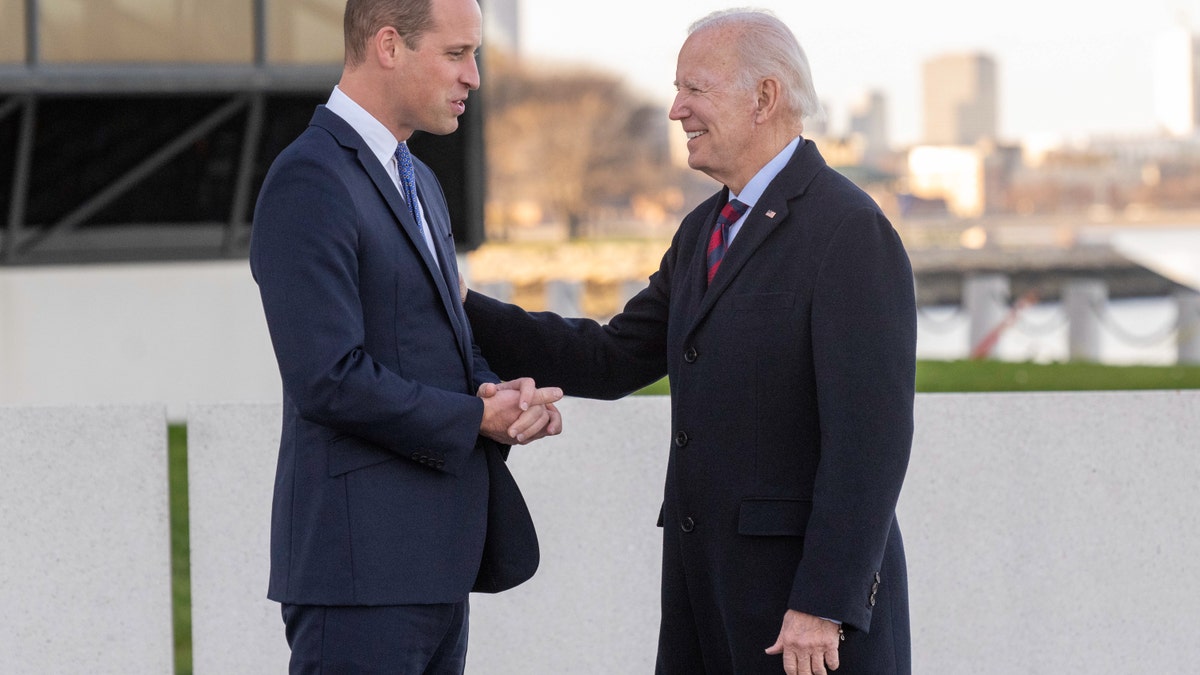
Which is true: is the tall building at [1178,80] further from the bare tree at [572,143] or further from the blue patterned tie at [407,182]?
the blue patterned tie at [407,182]

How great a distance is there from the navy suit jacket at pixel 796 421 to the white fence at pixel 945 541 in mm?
1228

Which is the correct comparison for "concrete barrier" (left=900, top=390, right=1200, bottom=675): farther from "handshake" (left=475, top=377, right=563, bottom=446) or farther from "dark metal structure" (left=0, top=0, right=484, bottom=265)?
"dark metal structure" (left=0, top=0, right=484, bottom=265)

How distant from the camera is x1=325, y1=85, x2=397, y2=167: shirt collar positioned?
2.54 metres

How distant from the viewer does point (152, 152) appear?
37.3ft

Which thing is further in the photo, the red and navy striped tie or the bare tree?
the bare tree

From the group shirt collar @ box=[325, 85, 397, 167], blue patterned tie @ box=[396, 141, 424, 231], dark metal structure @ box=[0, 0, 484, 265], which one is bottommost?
blue patterned tie @ box=[396, 141, 424, 231]

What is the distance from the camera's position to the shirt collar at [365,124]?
100 inches

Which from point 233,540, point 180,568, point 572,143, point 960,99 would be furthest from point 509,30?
point 233,540

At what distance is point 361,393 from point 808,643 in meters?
0.93

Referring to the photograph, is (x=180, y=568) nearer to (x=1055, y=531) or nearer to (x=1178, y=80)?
(x=1055, y=531)

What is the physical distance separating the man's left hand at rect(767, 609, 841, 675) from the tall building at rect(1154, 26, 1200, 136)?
199 feet

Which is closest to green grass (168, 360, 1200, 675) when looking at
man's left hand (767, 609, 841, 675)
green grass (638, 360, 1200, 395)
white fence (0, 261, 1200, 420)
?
green grass (638, 360, 1200, 395)

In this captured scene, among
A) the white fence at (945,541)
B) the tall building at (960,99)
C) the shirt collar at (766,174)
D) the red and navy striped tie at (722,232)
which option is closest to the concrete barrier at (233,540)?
the white fence at (945,541)

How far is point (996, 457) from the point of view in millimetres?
4031
